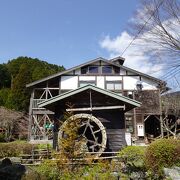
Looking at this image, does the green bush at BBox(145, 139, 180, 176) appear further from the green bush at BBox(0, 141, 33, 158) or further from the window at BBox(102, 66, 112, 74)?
the window at BBox(102, 66, 112, 74)

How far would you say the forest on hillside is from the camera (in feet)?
135

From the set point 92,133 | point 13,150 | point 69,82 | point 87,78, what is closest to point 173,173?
point 92,133

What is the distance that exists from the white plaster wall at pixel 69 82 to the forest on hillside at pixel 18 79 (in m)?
13.7

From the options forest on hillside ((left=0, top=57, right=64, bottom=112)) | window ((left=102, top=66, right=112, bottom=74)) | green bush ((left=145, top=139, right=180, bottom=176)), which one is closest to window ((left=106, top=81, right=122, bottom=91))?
window ((left=102, top=66, right=112, bottom=74))

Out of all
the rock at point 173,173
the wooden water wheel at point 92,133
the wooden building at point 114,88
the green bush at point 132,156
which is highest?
the wooden building at point 114,88

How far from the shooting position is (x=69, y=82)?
28922mm

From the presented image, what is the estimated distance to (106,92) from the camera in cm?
1532

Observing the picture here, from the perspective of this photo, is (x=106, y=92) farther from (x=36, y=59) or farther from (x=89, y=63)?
(x=36, y=59)

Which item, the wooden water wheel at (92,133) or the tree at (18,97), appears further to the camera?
the tree at (18,97)

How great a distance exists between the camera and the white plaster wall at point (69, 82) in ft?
94.4

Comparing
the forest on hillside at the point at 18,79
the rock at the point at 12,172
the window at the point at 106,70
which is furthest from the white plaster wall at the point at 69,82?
the rock at the point at 12,172

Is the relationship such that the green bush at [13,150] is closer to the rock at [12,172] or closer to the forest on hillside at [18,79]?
the rock at [12,172]

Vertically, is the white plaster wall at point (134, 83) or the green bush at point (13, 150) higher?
the white plaster wall at point (134, 83)

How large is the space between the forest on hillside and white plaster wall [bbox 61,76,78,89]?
13.7 metres
